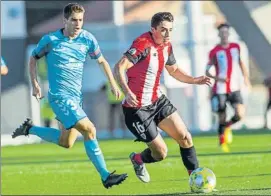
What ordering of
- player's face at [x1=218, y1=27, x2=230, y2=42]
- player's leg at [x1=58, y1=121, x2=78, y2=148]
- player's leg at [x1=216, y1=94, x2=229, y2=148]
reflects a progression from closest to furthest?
player's leg at [x1=58, y1=121, x2=78, y2=148] < player's face at [x1=218, y1=27, x2=230, y2=42] < player's leg at [x1=216, y1=94, x2=229, y2=148]

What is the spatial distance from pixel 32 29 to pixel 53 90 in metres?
26.0

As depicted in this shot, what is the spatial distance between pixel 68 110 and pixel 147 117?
3.19 feet

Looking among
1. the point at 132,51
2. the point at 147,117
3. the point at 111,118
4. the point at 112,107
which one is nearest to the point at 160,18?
the point at 132,51

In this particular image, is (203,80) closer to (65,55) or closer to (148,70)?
(148,70)

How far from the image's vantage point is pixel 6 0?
99.0ft

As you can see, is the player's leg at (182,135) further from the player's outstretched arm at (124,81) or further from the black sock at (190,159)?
the player's outstretched arm at (124,81)

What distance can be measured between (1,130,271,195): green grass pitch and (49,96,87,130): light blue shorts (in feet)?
3.81

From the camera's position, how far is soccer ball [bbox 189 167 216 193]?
36.7 feet

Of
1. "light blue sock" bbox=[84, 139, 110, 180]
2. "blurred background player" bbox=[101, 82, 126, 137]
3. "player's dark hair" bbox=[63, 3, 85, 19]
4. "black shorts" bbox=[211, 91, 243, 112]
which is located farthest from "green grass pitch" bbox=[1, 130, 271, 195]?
"blurred background player" bbox=[101, 82, 126, 137]

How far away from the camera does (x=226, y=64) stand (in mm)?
19562

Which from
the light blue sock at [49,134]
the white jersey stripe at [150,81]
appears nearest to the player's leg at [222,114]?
the light blue sock at [49,134]

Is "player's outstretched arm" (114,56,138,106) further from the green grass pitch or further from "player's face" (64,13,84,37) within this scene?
the green grass pitch

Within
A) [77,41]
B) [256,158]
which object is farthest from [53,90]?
[256,158]

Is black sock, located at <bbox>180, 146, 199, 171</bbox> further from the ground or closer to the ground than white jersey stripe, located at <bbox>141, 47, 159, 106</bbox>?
closer to the ground
